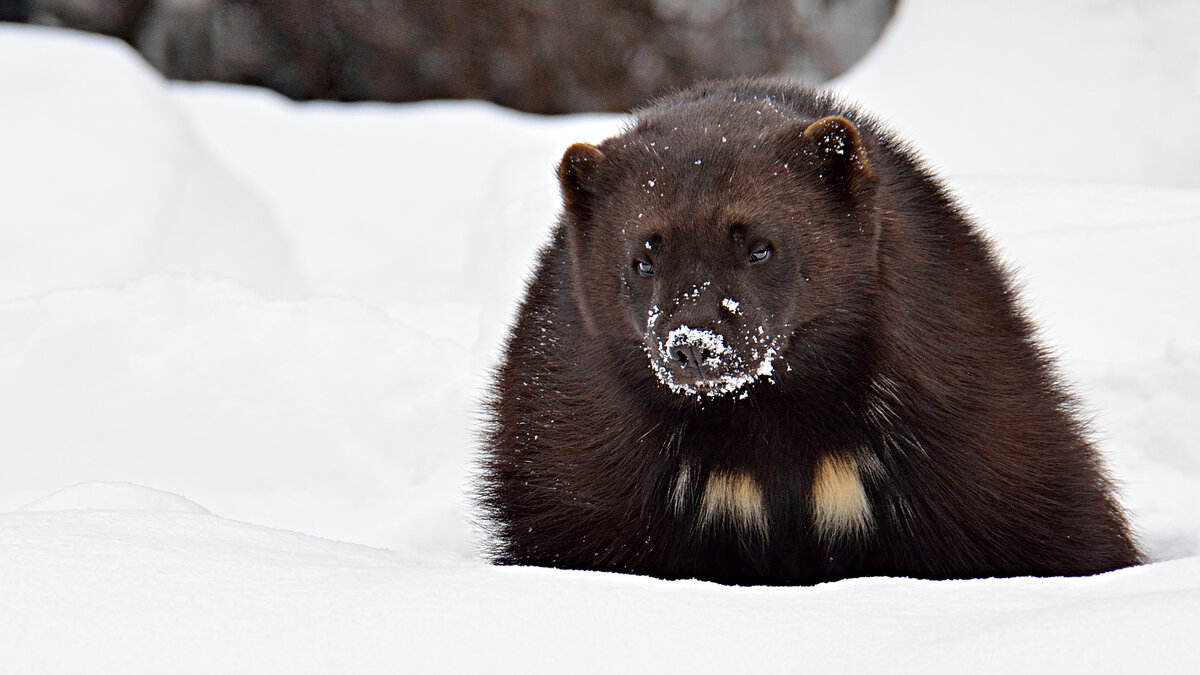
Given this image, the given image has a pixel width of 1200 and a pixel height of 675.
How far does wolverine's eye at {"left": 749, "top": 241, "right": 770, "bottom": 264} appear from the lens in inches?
105

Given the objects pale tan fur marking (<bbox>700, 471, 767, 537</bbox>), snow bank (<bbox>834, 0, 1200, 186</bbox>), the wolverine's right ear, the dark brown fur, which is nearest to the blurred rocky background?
snow bank (<bbox>834, 0, 1200, 186</bbox>)

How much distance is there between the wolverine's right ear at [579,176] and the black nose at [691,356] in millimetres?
557

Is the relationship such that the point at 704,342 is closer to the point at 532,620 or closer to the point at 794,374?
the point at 794,374

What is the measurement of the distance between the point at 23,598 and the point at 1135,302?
10.3 feet

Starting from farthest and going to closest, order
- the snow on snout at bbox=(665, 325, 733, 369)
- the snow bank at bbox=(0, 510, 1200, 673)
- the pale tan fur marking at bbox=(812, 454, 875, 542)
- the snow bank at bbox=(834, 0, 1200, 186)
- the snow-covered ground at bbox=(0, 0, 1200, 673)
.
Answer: the snow bank at bbox=(834, 0, 1200, 186) → the pale tan fur marking at bbox=(812, 454, 875, 542) → the snow on snout at bbox=(665, 325, 733, 369) → the snow-covered ground at bbox=(0, 0, 1200, 673) → the snow bank at bbox=(0, 510, 1200, 673)

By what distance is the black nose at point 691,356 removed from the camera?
2506mm

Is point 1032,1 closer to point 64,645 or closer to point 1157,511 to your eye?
point 1157,511

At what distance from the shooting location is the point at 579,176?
2.97 m

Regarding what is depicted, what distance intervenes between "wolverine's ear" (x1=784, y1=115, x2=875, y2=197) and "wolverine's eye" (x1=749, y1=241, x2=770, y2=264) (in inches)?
8.0

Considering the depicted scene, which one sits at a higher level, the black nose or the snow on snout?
the snow on snout

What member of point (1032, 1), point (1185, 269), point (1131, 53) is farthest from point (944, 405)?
point (1032, 1)

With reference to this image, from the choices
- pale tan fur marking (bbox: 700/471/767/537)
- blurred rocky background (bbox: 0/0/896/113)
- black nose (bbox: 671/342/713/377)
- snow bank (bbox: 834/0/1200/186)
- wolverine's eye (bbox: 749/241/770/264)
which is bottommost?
pale tan fur marking (bbox: 700/471/767/537)

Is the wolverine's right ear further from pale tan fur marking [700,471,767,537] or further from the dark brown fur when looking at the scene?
pale tan fur marking [700,471,767,537]

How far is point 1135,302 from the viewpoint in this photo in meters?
4.02
